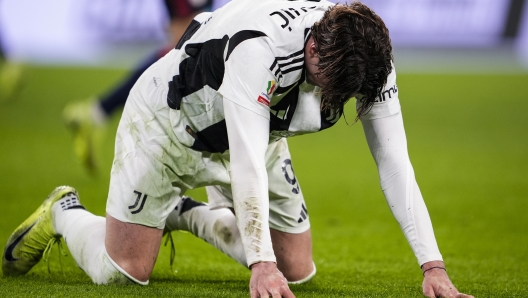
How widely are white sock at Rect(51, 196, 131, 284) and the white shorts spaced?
0.52 feet

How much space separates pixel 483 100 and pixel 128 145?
988 centimetres

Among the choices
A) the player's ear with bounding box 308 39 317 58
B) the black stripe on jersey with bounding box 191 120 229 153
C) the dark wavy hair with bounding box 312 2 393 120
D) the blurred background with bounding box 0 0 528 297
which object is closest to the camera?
the dark wavy hair with bounding box 312 2 393 120

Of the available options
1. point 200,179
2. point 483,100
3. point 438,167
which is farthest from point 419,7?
point 200,179

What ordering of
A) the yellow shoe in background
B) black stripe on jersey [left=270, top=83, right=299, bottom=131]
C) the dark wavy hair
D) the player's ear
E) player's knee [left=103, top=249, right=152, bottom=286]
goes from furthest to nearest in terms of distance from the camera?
1. the yellow shoe in background
2. player's knee [left=103, top=249, right=152, bottom=286]
3. black stripe on jersey [left=270, top=83, right=299, bottom=131]
4. the player's ear
5. the dark wavy hair

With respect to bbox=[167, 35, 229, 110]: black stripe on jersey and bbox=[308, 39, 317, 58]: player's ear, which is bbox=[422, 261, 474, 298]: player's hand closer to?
bbox=[308, 39, 317, 58]: player's ear

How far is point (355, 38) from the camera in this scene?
2434mm

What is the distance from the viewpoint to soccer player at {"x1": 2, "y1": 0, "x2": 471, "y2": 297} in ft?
8.04

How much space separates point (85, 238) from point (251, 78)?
3.83 feet

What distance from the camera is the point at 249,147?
2.44m

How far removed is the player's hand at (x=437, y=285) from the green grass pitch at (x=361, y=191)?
0.27m

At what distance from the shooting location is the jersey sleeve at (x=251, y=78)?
2.46 metres

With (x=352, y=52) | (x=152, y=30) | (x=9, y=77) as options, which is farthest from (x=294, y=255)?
(x=9, y=77)

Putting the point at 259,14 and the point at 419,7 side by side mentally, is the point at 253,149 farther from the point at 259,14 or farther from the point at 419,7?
the point at 419,7

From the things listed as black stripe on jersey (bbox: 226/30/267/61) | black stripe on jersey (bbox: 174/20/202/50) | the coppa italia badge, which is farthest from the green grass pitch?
black stripe on jersey (bbox: 174/20/202/50)
